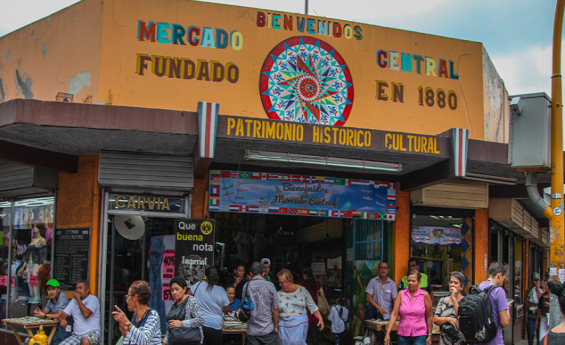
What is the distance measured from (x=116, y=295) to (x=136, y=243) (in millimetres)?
1009

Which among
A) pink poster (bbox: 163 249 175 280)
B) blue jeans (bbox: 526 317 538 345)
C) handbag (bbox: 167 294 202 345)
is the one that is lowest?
blue jeans (bbox: 526 317 538 345)

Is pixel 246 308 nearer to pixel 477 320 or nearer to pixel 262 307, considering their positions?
pixel 262 307

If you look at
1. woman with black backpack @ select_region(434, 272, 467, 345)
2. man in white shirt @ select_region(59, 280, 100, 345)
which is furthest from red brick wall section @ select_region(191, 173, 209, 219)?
woman with black backpack @ select_region(434, 272, 467, 345)

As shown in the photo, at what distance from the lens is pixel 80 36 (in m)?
8.48

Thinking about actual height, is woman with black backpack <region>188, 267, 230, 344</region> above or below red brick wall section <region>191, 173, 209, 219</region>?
below

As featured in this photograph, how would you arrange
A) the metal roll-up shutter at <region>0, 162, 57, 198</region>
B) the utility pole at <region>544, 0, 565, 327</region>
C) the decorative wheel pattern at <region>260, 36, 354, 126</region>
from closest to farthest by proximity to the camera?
1. the utility pole at <region>544, 0, 565, 327</region>
2. the metal roll-up shutter at <region>0, 162, 57, 198</region>
3. the decorative wheel pattern at <region>260, 36, 354, 126</region>

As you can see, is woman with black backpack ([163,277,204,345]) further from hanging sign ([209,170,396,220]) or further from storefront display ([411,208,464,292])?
storefront display ([411,208,464,292])

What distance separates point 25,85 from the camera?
9266 millimetres

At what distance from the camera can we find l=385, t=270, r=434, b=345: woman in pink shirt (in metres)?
6.82

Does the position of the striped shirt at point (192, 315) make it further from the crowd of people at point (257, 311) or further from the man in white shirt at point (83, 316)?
the man in white shirt at point (83, 316)

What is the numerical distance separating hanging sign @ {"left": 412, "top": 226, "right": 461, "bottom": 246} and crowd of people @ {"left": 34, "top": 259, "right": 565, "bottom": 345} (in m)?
1.51

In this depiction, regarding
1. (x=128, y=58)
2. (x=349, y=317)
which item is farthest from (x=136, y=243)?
(x=349, y=317)

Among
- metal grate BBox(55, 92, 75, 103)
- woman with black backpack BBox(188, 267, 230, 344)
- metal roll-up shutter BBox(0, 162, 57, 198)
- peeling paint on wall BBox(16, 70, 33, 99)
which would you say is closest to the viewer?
woman with black backpack BBox(188, 267, 230, 344)

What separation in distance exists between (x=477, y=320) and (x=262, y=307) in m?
2.87
